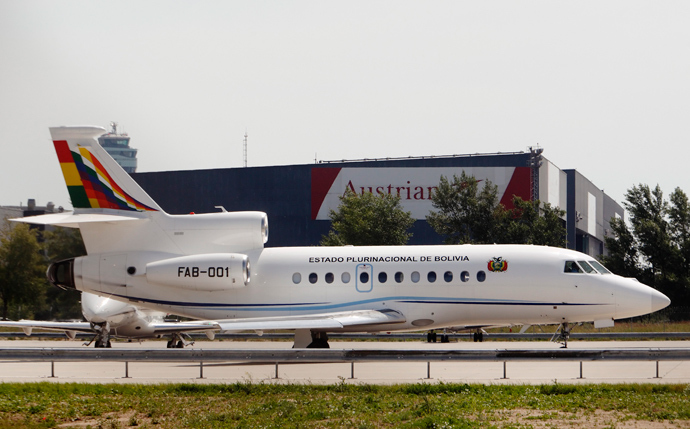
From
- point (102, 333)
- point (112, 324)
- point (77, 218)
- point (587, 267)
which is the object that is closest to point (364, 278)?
point (587, 267)

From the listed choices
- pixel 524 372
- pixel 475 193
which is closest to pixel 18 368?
pixel 524 372

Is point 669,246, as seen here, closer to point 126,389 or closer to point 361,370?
point 361,370

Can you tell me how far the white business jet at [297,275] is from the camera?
Result: 23.0m

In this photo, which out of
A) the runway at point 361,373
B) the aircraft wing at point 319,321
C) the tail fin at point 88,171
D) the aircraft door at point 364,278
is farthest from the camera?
the tail fin at point 88,171

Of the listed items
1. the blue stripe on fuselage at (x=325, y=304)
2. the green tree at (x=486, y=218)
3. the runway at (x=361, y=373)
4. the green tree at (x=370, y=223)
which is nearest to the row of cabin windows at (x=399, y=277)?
the blue stripe on fuselage at (x=325, y=304)

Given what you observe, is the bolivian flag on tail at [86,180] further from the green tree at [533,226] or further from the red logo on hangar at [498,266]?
the green tree at [533,226]

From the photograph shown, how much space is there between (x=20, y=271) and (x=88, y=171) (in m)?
33.2

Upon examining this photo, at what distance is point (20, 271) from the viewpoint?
53625mm

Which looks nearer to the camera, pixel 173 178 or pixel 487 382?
pixel 487 382

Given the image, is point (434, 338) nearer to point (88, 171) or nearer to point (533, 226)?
point (88, 171)

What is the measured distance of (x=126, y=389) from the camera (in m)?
14.3

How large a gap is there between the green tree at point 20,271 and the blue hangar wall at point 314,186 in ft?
38.0

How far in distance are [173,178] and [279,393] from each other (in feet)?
168

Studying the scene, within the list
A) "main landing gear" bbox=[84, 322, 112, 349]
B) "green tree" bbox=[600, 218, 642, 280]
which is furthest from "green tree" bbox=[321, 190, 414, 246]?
"main landing gear" bbox=[84, 322, 112, 349]
